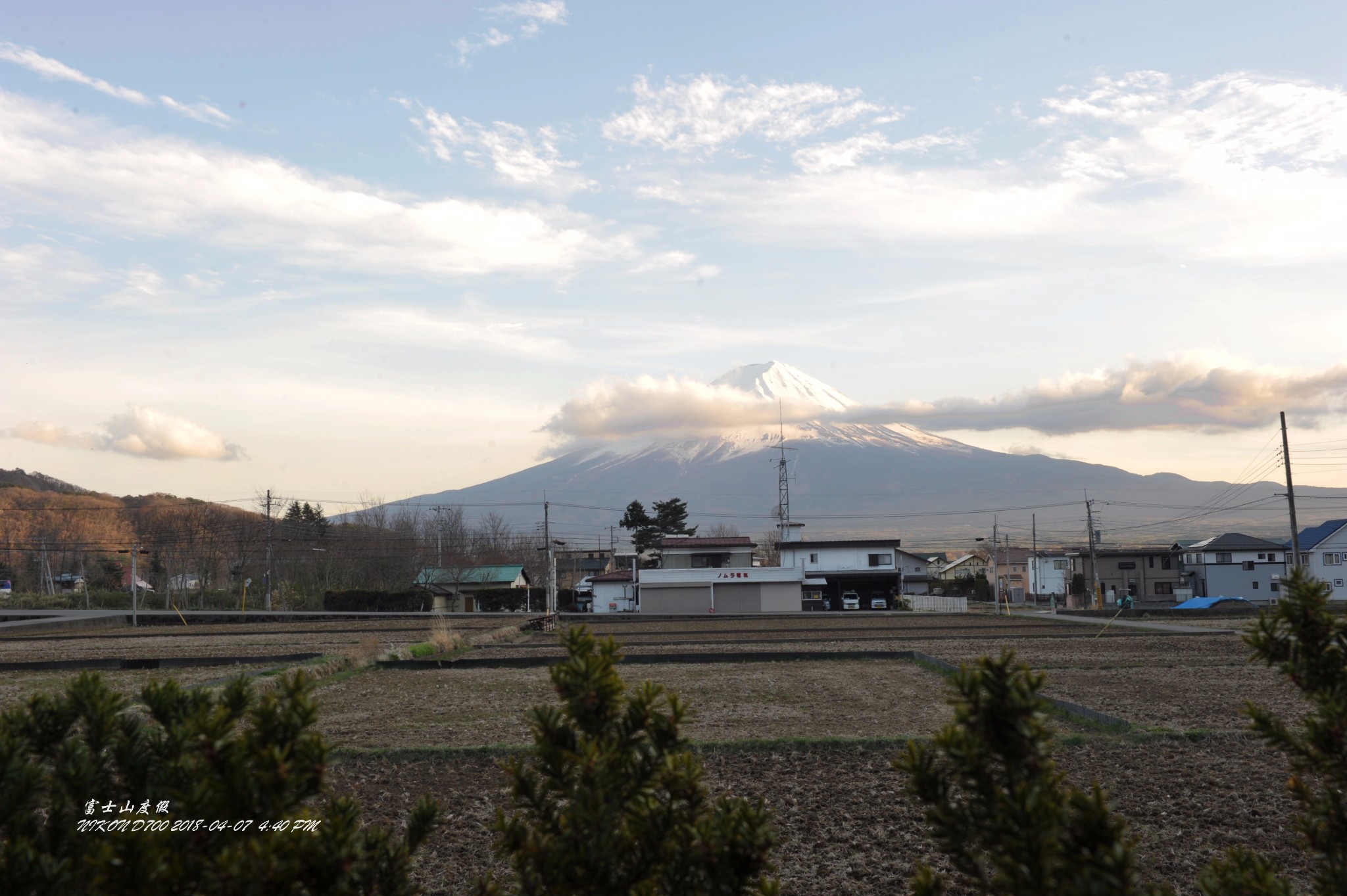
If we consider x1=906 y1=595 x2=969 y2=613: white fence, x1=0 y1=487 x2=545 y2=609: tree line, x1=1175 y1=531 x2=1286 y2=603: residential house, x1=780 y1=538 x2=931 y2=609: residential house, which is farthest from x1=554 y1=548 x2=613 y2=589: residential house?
x1=1175 y1=531 x2=1286 y2=603: residential house

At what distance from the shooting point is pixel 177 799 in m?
2.45

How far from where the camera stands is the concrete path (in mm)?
31188

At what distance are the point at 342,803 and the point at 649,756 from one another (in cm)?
86

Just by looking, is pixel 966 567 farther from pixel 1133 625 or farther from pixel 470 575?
pixel 1133 625

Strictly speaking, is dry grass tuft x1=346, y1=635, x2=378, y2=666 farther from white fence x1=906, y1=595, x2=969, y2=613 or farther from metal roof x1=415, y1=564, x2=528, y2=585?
metal roof x1=415, y1=564, x2=528, y2=585

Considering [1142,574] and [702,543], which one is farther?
[1142,574]

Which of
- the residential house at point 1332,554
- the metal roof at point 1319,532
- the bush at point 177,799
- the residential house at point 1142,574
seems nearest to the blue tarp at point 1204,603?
the residential house at point 1142,574

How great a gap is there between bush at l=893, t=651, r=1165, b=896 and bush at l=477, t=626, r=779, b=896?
20.9 inches

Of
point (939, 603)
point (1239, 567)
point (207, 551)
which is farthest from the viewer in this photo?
point (207, 551)

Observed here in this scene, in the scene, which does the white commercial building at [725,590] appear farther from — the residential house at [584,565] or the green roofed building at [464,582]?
the residential house at [584,565]

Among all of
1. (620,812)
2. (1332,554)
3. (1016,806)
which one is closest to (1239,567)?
(1332,554)

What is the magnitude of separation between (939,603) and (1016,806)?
63.0 meters

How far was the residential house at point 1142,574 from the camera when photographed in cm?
6956

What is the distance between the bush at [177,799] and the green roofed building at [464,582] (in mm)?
56693
